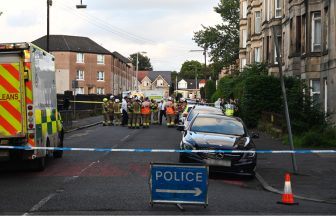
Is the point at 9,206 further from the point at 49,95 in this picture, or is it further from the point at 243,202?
the point at 49,95

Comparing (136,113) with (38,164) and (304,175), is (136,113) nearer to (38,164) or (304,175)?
(38,164)

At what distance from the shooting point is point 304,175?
13.5m

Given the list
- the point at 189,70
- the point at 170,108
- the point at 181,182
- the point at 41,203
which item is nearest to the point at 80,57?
the point at 170,108

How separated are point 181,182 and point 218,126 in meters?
6.05

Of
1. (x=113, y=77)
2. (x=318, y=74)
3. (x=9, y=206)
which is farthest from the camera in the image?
(x=113, y=77)

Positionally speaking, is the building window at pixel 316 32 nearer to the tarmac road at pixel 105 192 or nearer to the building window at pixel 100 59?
the tarmac road at pixel 105 192

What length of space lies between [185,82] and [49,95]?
555ft

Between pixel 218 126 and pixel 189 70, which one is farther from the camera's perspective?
pixel 189 70

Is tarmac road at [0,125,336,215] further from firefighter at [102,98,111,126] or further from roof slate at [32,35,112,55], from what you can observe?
roof slate at [32,35,112,55]

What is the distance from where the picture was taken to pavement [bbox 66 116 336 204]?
11164 mm

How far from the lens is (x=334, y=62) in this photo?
80.5 feet

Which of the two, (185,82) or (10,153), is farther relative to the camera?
(185,82)

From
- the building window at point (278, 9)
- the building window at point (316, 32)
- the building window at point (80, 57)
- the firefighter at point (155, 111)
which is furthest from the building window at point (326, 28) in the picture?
the building window at point (80, 57)

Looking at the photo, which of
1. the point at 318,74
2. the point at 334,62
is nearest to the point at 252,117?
the point at 318,74
